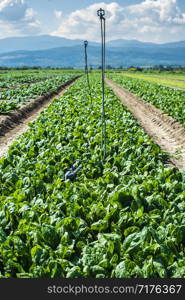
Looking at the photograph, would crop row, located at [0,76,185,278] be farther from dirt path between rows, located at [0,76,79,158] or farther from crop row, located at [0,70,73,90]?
crop row, located at [0,70,73,90]

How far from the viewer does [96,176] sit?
8.13 meters

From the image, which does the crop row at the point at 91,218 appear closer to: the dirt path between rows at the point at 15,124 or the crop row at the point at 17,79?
the dirt path between rows at the point at 15,124

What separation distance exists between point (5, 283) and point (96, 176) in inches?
183

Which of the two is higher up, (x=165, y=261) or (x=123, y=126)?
(x=123, y=126)

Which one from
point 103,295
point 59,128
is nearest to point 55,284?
point 103,295

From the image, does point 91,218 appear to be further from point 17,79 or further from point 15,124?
point 17,79

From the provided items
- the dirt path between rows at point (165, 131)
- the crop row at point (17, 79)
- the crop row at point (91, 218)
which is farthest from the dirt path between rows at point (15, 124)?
the crop row at point (17, 79)

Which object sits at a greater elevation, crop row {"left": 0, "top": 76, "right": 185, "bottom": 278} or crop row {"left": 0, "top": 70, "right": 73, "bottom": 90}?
crop row {"left": 0, "top": 70, "right": 73, "bottom": 90}

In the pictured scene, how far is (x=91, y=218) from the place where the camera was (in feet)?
18.9

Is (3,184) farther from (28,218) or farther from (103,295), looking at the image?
(103,295)

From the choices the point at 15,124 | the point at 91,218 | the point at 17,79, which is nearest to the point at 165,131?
the point at 15,124

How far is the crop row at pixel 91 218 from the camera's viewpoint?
14.8 ft

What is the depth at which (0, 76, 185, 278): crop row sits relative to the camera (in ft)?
14.8

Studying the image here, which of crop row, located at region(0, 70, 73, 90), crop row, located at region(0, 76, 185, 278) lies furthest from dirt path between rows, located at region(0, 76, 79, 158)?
crop row, located at region(0, 70, 73, 90)
